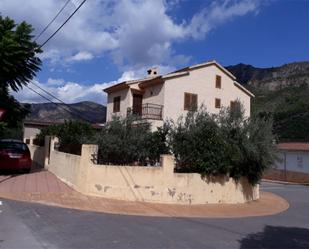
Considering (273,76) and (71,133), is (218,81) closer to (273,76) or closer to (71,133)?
(71,133)

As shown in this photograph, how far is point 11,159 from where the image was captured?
1956 centimetres

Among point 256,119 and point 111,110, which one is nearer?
point 256,119

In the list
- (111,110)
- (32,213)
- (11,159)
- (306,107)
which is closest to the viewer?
(32,213)

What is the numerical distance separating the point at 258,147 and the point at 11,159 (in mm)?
11257

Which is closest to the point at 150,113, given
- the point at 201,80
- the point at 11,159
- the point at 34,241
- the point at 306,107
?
the point at 201,80

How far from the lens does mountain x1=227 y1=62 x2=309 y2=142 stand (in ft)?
185

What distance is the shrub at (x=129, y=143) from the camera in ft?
53.7

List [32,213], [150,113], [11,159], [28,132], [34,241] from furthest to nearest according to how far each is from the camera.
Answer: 1. [28,132]
2. [150,113]
3. [11,159]
4. [32,213]
5. [34,241]

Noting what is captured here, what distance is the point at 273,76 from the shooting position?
82.4 metres

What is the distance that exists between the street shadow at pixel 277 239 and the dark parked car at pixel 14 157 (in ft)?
40.2

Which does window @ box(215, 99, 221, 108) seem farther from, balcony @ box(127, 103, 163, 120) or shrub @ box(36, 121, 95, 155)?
shrub @ box(36, 121, 95, 155)

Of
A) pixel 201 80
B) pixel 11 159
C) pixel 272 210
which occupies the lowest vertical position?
pixel 272 210

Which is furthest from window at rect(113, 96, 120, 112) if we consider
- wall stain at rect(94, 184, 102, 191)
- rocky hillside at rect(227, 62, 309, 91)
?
rocky hillside at rect(227, 62, 309, 91)

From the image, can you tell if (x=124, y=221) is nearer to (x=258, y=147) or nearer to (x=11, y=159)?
(x=258, y=147)
